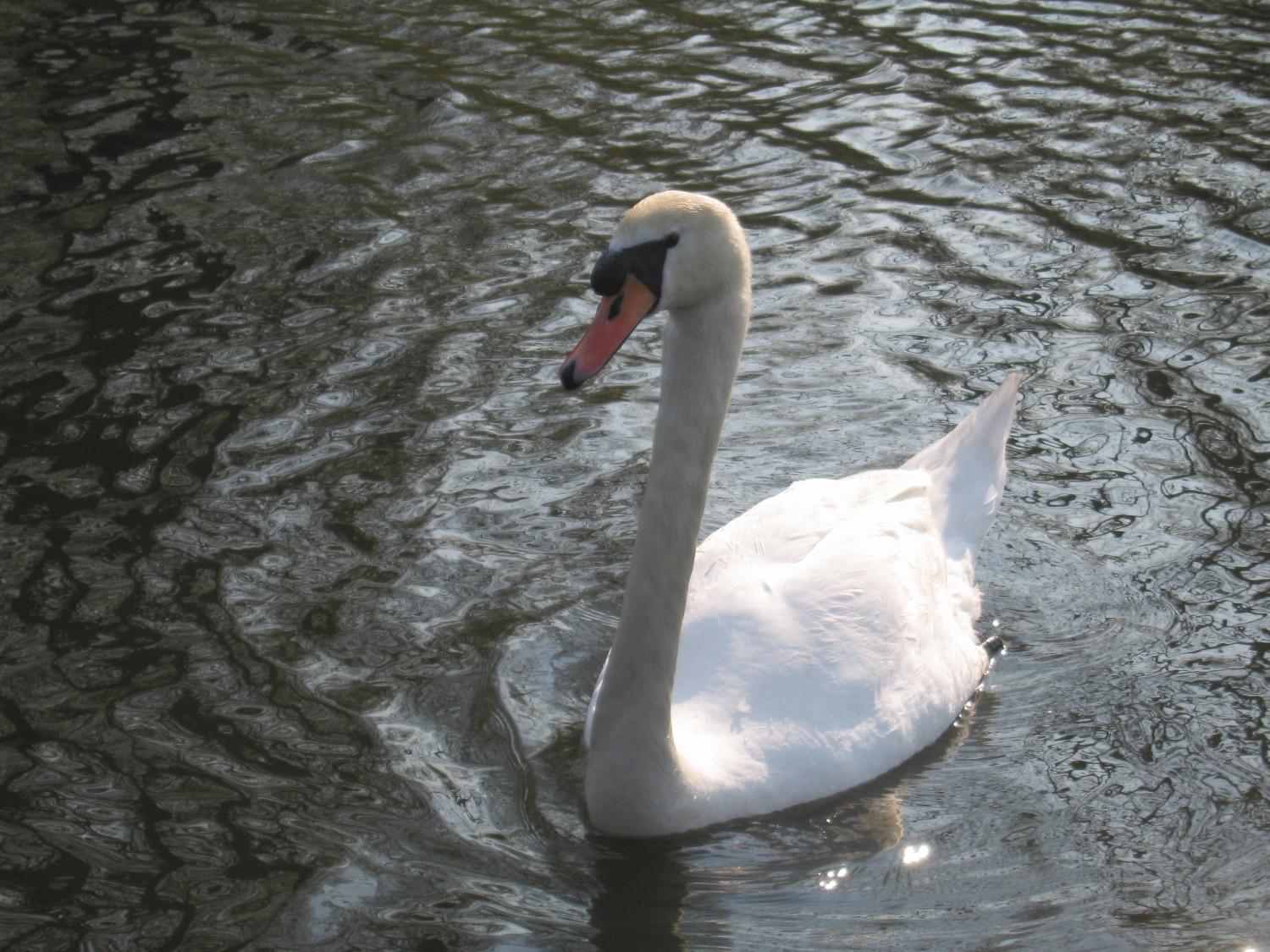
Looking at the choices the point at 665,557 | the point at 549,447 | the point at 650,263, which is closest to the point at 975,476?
the point at 549,447

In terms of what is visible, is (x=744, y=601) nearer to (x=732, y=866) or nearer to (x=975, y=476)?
(x=732, y=866)

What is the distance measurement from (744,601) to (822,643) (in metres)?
0.30

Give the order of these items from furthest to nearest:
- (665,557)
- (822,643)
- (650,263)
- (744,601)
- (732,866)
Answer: (744,601)
(822,643)
(732,866)
(665,557)
(650,263)

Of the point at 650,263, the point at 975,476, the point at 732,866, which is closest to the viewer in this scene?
the point at 650,263

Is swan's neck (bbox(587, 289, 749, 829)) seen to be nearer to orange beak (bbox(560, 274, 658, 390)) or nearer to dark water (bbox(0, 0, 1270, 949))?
orange beak (bbox(560, 274, 658, 390))

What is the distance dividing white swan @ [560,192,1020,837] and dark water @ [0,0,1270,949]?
0.59 ft

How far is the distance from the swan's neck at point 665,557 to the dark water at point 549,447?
1.10ft

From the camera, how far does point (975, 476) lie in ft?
20.0

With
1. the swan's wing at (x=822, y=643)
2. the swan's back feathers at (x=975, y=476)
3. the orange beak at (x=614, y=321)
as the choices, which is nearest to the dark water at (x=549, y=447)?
the swan's wing at (x=822, y=643)

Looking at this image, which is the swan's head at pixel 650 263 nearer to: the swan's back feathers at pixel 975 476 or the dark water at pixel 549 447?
the dark water at pixel 549 447

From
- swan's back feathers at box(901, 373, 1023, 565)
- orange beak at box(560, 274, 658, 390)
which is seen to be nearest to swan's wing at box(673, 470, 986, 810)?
swan's back feathers at box(901, 373, 1023, 565)

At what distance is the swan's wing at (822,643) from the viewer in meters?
4.74

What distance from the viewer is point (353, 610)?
576 centimetres

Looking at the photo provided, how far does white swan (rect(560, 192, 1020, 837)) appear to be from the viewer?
4254mm
